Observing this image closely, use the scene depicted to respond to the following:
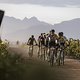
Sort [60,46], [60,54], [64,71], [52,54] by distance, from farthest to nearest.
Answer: [60,54] < [52,54] < [60,46] < [64,71]

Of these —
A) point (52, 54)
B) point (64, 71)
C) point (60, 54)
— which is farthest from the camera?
point (60, 54)

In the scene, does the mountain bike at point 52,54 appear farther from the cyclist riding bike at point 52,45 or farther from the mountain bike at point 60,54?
the mountain bike at point 60,54

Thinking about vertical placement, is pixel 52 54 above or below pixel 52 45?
below

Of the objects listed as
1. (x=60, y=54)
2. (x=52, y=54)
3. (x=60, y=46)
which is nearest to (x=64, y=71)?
(x=60, y=46)

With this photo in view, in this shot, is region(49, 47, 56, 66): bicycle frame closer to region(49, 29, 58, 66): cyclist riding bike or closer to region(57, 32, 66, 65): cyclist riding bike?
region(49, 29, 58, 66): cyclist riding bike

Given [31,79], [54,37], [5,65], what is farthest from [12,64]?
[54,37]

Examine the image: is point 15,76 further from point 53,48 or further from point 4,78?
point 53,48

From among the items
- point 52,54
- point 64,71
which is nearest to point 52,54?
point 52,54

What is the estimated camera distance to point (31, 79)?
207 inches

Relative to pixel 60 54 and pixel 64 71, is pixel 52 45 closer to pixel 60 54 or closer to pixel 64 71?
pixel 60 54

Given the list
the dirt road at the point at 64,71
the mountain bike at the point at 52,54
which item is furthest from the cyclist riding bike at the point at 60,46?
the dirt road at the point at 64,71

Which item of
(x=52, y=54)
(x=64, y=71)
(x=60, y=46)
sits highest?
(x=60, y=46)

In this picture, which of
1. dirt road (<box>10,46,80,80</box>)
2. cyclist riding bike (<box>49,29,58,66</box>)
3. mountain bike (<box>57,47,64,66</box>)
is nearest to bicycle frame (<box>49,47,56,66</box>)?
cyclist riding bike (<box>49,29,58,66</box>)

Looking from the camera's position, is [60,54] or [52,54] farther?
[60,54]
